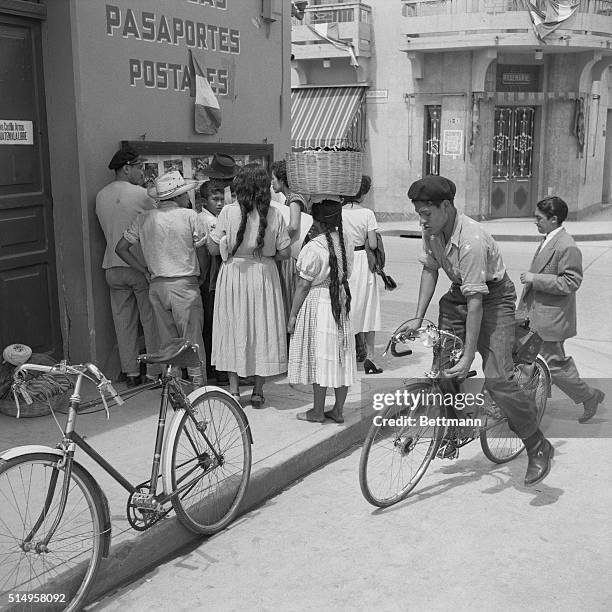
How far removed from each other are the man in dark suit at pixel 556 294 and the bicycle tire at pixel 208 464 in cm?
252

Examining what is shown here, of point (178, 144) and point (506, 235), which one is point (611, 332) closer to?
point (178, 144)

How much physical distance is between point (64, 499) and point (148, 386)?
0.73 meters

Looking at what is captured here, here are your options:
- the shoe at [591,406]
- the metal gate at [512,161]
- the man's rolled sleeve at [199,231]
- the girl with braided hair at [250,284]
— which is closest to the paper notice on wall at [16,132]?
the man's rolled sleeve at [199,231]

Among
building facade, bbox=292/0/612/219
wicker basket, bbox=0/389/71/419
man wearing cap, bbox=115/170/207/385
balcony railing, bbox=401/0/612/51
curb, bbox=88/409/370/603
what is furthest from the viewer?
building facade, bbox=292/0/612/219

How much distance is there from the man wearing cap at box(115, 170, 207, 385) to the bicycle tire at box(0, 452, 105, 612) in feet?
7.38

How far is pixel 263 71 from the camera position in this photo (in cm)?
780

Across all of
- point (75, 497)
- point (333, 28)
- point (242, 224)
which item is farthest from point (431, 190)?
point (333, 28)

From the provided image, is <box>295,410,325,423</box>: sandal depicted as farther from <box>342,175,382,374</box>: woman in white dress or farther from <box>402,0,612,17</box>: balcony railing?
<box>402,0,612,17</box>: balcony railing

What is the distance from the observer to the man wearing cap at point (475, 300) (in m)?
4.37

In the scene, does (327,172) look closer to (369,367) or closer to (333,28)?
(369,367)

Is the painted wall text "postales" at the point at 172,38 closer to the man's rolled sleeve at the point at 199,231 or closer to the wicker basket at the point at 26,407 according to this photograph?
the man's rolled sleeve at the point at 199,231

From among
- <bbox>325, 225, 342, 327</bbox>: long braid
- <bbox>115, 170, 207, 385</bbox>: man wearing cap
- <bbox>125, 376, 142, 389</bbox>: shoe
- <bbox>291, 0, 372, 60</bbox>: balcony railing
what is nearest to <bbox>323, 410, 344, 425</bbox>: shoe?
<bbox>325, 225, 342, 327</bbox>: long braid

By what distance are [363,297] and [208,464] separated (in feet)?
9.81

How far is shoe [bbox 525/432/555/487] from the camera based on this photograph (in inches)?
185
